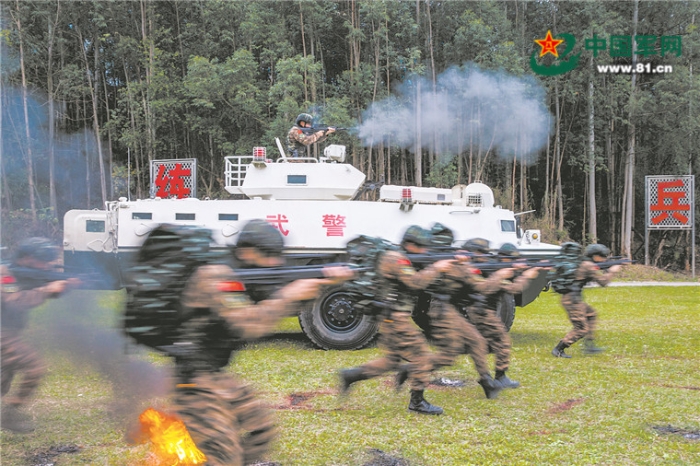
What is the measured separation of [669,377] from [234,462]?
5.70 meters

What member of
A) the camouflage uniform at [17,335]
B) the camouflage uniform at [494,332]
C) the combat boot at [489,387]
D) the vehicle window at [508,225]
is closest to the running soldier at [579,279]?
the camouflage uniform at [494,332]

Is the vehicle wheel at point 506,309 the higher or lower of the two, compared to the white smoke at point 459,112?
lower

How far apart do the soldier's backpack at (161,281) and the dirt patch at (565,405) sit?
389 cm

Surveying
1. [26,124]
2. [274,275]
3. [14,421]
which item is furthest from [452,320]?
[26,124]

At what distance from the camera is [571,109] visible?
2570 cm

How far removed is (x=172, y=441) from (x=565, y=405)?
3.92m

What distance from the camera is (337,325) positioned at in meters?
8.28

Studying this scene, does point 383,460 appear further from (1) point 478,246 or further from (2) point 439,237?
(1) point 478,246

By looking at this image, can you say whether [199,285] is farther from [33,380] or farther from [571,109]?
[571,109]

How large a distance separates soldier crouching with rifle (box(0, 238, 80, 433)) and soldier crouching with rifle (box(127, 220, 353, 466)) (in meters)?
1.60

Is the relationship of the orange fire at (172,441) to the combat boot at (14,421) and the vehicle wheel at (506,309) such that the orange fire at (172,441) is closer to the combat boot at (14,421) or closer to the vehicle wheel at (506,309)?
the combat boot at (14,421)

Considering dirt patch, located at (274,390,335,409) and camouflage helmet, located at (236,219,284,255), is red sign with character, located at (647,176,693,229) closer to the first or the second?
dirt patch, located at (274,390,335,409)

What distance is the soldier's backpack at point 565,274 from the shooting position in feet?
23.3

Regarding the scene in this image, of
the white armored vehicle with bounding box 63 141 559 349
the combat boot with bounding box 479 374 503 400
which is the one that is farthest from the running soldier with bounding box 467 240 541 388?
the white armored vehicle with bounding box 63 141 559 349
